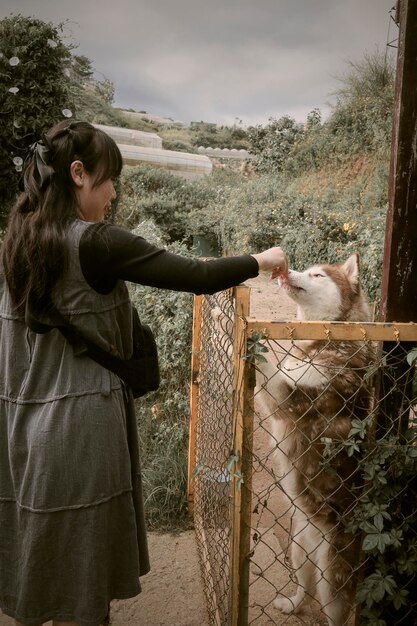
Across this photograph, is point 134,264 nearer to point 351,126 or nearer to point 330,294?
point 330,294

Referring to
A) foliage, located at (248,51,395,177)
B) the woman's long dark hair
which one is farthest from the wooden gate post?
foliage, located at (248,51,395,177)

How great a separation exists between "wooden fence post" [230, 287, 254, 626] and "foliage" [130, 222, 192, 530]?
5.50ft

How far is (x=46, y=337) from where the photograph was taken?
169 cm

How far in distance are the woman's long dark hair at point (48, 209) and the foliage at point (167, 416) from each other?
7.92 feet

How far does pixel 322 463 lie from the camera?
6.68 ft

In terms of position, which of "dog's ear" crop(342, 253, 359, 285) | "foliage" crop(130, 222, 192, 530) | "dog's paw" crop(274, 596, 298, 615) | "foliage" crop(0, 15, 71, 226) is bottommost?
"dog's paw" crop(274, 596, 298, 615)

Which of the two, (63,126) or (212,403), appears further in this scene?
(212,403)

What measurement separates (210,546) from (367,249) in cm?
600

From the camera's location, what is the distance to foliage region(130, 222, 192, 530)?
366cm

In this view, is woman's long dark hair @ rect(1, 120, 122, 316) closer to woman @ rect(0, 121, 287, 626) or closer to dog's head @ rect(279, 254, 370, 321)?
woman @ rect(0, 121, 287, 626)

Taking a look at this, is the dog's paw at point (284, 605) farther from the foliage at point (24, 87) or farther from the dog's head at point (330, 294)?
the foliage at point (24, 87)

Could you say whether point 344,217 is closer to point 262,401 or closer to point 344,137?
point 344,137

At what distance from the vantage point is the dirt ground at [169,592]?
8.95ft

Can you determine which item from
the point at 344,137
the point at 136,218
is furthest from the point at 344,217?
the point at 344,137
